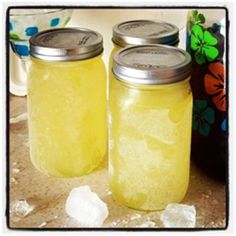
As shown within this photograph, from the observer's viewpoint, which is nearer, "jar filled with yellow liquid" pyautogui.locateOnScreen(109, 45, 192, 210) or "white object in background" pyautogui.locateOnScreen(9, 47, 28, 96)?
"jar filled with yellow liquid" pyautogui.locateOnScreen(109, 45, 192, 210)

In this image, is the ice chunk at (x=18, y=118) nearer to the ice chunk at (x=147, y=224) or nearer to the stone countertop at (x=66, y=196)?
the stone countertop at (x=66, y=196)

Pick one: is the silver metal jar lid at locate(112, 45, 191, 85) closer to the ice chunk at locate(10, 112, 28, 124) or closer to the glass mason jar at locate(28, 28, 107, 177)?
the glass mason jar at locate(28, 28, 107, 177)

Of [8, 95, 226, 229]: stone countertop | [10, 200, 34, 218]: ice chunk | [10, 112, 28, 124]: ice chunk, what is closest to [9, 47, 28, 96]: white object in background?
[10, 112, 28, 124]: ice chunk

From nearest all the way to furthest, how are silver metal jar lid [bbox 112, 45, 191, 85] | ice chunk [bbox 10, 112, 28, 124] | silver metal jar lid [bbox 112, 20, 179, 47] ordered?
silver metal jar lid [bbox 112, 45, 191, 85]
silver metal jar lid [bbox 112, 20, 179, 47]
ice chunk [bbox 10, 112, 28, 124]

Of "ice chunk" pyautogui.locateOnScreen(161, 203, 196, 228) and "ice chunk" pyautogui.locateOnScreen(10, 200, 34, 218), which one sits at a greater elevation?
"ice chunk" pyautogui.locateOnScreen(161, 203, 196, 228)

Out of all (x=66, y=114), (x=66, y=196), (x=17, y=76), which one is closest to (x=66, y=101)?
(x=66, y=114)

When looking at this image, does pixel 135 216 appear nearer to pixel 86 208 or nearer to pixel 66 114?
pixel 86 208
